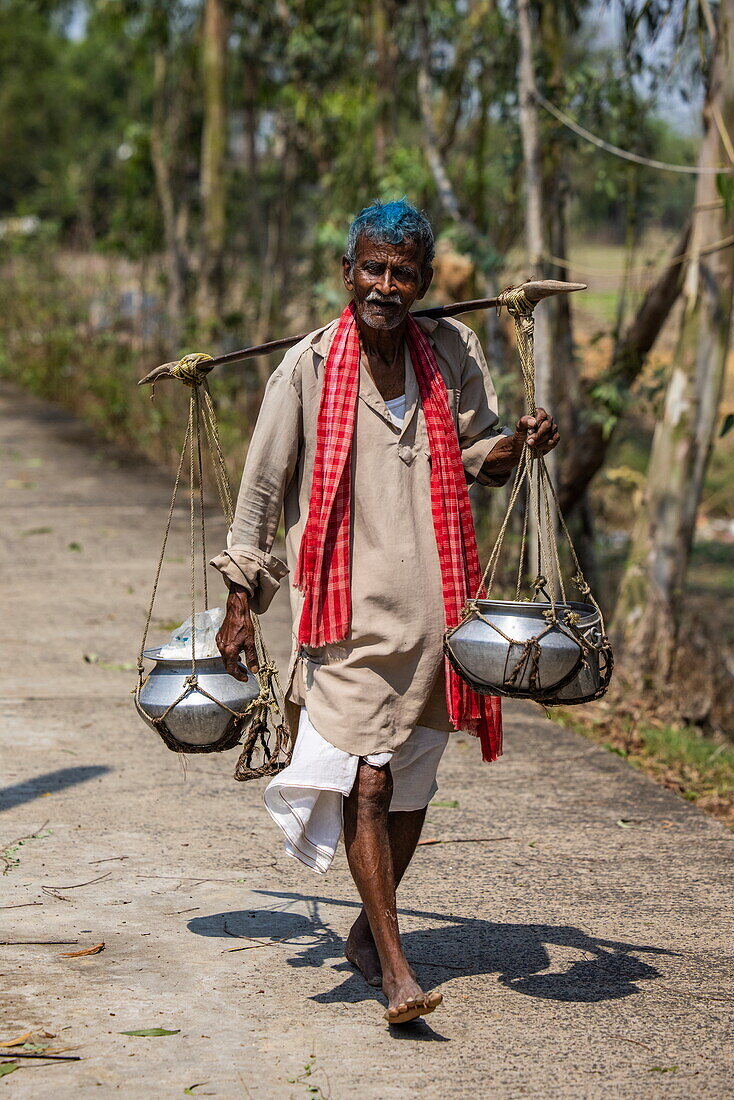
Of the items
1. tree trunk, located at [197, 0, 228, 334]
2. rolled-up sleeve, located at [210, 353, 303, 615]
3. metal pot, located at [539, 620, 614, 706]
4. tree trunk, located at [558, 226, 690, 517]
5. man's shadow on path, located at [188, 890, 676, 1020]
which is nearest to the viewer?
metal pot, located at [539, 620, 614, 706]

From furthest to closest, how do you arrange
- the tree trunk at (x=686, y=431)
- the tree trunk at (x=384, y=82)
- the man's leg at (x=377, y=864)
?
the tree trunk at (x=384, y=82) < the tree trunk at (x=686, y=431) < the man's leg at (x=377, y=864)

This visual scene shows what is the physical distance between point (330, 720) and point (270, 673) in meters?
0.30

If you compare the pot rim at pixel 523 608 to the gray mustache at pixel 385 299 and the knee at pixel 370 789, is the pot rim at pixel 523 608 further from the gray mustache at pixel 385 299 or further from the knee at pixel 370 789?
the gray mustache at pixel 385 299

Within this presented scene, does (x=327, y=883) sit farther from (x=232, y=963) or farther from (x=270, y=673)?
(x=270, y=673)

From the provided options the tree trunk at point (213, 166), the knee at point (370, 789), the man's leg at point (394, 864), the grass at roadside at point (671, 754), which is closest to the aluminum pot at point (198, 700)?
the knee at point (370, 789)

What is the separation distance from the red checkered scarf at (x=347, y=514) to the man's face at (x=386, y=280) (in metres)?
0.12

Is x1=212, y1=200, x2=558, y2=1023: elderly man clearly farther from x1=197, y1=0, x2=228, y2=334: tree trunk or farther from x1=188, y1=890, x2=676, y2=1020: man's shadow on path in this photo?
Result: x1=197, y1=0, x2=228, y2=334: tree trunk

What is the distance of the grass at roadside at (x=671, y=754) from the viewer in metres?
6.02

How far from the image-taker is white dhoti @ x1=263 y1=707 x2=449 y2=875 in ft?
10.8

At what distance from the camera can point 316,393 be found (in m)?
3.43

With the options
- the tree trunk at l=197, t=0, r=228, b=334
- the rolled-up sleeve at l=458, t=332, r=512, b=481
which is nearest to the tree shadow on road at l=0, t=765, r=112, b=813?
the rolled-up sleeve at l=458, t=332, r=512, b=481

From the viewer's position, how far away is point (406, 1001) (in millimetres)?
3066

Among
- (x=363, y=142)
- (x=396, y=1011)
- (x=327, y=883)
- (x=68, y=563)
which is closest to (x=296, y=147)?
(x=363, y=142)

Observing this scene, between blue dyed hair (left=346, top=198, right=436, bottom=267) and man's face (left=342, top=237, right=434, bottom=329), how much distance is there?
0.02 metres
